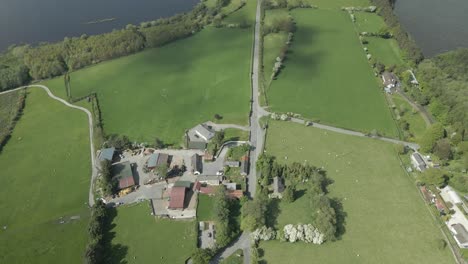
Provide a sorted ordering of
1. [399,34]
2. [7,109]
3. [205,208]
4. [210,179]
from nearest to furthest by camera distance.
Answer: [205,208] < [210,179] < [7,109] < [399,34]

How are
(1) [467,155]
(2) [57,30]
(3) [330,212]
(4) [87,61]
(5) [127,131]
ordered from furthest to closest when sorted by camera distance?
(2) [57,30] < (4) [87,61] < (5) [127,131] < (1) [467,155] < (3) [330,212]

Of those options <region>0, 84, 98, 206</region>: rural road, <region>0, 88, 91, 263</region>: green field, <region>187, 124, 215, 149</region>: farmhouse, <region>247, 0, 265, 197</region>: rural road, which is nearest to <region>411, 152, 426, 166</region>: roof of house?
<region>247, 0, 265, 197</region>: rural road

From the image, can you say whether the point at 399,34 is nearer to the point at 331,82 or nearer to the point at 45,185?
the point at 331,82

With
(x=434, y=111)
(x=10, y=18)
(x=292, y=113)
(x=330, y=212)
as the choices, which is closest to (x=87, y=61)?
(x=10, y=18)

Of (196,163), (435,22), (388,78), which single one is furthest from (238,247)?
(435,22)

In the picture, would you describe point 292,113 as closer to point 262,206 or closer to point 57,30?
point 262,206

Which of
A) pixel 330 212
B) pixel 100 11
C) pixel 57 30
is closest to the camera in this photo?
pixel 330 212

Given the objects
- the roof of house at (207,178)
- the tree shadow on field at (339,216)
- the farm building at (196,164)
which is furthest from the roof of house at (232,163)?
the tree shadow on field at (339,216)
